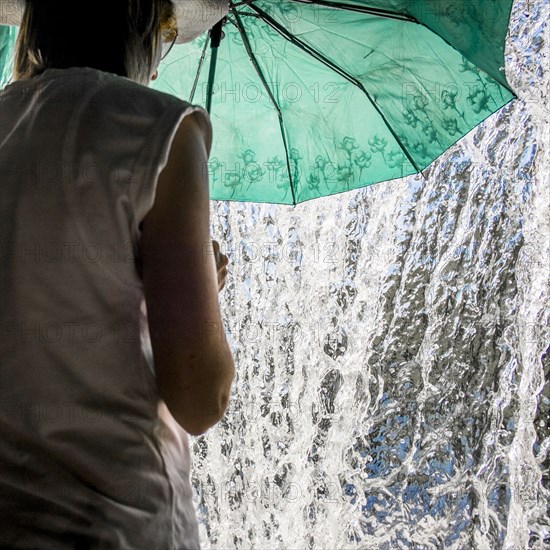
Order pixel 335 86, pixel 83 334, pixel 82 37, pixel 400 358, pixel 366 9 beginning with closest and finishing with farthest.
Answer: pixel 83 334, pixel 82 37, pixel 366 9, pixel 335 86, pixel 400 358

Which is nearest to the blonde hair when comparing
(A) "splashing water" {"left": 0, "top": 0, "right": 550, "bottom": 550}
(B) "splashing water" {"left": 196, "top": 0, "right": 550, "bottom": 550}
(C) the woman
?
(C) the woman

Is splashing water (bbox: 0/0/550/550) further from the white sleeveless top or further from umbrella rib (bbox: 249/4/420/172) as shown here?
the white sleeveless top

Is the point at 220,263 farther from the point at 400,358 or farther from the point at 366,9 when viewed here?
the point at 400,358

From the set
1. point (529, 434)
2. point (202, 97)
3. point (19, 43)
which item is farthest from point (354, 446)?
point (19, 43)

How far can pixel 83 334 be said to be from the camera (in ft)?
1.90

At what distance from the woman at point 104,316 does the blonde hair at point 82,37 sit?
5cm

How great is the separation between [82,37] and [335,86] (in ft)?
3.05

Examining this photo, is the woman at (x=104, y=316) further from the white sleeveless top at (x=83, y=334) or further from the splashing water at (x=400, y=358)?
the splashing water at (x=400, y=358)

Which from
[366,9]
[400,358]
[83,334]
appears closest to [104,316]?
[83,334]

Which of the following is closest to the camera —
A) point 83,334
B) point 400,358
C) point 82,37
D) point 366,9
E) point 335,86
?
point 83,334

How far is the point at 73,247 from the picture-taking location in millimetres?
596

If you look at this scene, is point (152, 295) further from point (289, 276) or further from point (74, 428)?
point (289, 276)

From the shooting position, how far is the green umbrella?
1.44 meters

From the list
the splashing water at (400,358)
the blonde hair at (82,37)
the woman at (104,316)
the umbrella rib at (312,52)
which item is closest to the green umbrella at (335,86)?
the umbrella rib at (312,52)
